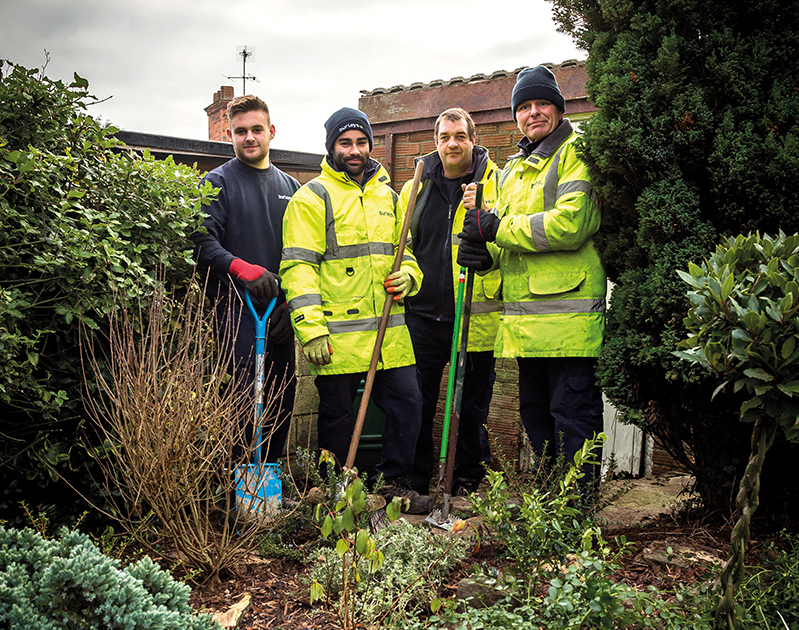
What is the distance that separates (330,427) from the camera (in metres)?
3.91

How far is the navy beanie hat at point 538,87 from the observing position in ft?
11.6

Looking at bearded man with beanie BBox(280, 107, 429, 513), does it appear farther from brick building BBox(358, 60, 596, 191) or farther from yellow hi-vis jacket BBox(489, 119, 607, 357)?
brick building BBox(358, 60, 596, 191)

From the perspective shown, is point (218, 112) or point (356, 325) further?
point (218, 112)

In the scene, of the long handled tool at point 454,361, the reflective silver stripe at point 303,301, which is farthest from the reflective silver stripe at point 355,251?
the long handled tool at point 454,361

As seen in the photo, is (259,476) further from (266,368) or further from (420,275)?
(420,275)

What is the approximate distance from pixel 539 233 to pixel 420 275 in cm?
98

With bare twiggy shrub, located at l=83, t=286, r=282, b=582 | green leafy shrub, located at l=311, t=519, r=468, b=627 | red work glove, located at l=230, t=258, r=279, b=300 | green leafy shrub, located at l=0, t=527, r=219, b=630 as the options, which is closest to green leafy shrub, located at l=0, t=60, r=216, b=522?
bare twiggy shrub, located at l=83, t=286, r=282, b=582

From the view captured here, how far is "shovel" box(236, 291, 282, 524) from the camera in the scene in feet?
9.48

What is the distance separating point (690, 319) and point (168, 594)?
75.8 inches

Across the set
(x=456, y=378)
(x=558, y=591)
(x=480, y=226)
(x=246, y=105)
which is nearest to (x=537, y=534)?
(x=558, y=591)

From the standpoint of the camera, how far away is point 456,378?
391cm

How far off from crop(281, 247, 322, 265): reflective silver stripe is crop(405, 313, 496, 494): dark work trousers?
88 centimetres

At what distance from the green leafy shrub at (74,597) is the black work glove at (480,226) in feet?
7.63

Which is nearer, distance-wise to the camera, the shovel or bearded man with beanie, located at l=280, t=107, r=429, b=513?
the shovel
